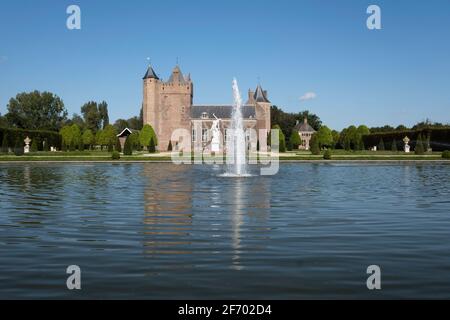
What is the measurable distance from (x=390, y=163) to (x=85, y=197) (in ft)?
106

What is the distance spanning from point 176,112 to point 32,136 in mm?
24391

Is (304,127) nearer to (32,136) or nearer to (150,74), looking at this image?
(150,74)

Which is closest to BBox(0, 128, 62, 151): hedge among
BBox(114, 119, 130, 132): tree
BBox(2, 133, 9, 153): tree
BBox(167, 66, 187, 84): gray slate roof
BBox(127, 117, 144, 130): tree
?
BBox(2, 133, 9, 153): tree

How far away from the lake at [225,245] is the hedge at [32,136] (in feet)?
179

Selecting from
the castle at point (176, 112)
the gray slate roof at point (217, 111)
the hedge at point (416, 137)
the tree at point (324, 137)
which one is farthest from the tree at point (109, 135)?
the hedge at point (416, 137)

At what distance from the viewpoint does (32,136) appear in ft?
248

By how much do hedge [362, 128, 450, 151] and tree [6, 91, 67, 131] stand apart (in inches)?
2615

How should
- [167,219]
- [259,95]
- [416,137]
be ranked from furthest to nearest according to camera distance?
[259,95] → [416,137] → [167,219]

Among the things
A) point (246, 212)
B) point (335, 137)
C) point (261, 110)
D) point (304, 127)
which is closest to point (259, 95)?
point (261, 110)

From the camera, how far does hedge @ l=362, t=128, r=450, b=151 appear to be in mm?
66375

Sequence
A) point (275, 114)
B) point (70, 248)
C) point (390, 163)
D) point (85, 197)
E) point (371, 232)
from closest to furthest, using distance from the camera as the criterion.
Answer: point (70, 248) → point (371, 232) → point (85, 197) → point (390, 163) → point (275, 114)
